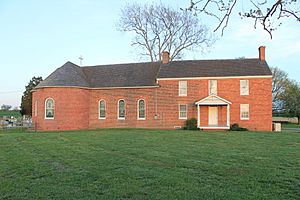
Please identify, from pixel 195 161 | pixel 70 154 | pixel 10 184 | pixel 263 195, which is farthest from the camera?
pixel 70 154

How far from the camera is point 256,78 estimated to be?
30.2 m

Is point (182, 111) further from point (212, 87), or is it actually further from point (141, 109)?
point (141, 109)

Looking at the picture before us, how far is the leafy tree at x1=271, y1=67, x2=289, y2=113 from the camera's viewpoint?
A: 56.3m

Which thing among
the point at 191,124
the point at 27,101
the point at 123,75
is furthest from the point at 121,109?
the point at 27,101

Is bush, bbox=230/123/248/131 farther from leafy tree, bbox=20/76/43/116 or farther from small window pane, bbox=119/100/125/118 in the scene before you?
leafy tree, bbox=20/76/43/116

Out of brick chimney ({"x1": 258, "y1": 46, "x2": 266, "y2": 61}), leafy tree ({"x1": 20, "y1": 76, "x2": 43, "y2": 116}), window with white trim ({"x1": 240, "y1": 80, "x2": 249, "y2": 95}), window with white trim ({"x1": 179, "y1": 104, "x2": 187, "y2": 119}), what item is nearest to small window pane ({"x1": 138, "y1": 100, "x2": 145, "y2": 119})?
window with white trim ({"x1": 179, "y1": 104, "x2": 187, "y2": 119})

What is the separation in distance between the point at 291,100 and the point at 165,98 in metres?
31.4

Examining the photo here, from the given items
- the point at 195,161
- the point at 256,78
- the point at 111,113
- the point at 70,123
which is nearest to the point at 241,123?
the point at 256,78

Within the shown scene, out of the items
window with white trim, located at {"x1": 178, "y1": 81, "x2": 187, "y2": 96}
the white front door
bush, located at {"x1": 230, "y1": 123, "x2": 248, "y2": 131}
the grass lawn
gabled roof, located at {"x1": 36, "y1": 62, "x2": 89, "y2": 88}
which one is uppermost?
gabled roof, located at {"x1": 36, "y1": 62, "x2": 89, "y2": 88}

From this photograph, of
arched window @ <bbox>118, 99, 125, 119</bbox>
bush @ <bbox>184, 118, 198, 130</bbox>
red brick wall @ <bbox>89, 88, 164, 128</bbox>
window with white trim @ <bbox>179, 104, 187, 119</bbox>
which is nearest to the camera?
bush @ <bbox>184, 118, 198, 130</bbox>

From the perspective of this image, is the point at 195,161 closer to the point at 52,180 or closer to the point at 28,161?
the point at 52,180

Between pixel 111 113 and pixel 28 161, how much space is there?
73.0ft

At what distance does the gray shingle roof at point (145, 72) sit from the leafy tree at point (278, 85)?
26.8m

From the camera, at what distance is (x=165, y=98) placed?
31.8 m
